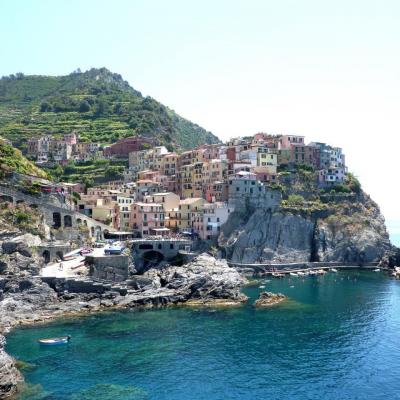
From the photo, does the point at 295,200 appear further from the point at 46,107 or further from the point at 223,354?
the point at 46,107

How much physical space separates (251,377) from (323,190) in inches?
2736

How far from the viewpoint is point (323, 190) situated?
351ft

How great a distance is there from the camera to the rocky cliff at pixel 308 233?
92.8m

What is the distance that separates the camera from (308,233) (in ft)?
325

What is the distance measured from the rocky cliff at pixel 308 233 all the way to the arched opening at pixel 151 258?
13.8 meters

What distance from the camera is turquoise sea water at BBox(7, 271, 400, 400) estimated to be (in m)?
40.7

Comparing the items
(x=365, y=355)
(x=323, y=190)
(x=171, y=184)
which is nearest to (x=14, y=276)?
(x=365, y=355)

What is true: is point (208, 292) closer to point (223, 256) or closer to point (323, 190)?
point (223, 256)

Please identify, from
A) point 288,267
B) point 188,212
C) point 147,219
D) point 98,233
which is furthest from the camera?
point 188,212

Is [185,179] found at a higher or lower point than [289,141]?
lower

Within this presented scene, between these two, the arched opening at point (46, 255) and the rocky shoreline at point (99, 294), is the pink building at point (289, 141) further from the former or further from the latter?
the arched opening at point (46, 255)

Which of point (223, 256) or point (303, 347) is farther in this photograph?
point (223, 256)

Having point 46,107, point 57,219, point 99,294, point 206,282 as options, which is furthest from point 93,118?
point 99,294

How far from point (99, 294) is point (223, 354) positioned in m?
23.8
